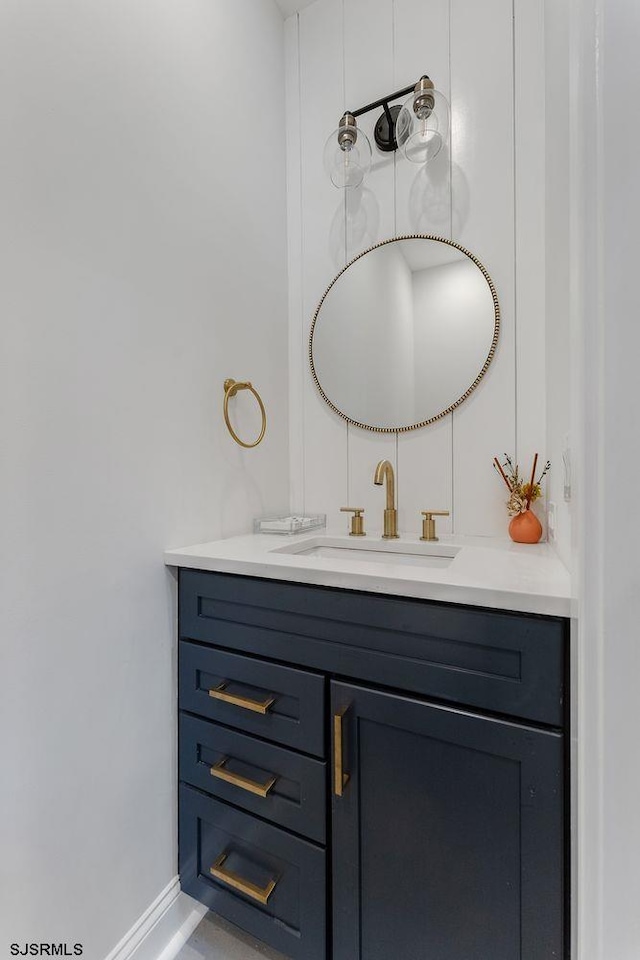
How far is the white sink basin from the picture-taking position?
118cm

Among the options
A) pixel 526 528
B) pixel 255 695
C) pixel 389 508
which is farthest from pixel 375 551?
pixel 255 695

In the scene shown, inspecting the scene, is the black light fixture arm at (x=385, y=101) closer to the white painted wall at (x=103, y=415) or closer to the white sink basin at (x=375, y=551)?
the white painted wall at (x=103, y=415)

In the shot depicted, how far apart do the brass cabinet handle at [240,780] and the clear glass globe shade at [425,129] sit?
5.67 ft

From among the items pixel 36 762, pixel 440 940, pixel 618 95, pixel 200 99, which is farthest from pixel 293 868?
pixel 200 99

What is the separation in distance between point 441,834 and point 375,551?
66 cm

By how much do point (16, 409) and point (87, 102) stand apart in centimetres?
67

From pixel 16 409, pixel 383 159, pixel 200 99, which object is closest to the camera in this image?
pixel 16 409

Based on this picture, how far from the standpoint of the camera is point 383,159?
4.60ft

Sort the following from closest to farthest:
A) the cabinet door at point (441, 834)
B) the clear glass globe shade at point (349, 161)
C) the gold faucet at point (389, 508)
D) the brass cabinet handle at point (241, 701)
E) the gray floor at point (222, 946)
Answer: the cabinet door at point (441, 834) < the brass cabinet handle at point (241, 701) < the gray floor at point (222, 946) < the gold faucet at point (389, 508) < the clear glass globe shade at point (349, 161)

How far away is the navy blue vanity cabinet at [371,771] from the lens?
693mm

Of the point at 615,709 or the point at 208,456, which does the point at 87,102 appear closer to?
the point at 208,456

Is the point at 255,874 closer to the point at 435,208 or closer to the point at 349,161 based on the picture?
the point at 435,208

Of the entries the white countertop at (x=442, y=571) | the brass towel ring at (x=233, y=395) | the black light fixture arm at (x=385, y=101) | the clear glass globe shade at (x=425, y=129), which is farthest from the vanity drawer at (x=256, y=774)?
the black light fixture arm at (x=385, y=101)

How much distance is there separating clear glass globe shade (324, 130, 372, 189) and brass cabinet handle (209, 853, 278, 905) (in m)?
1.95
